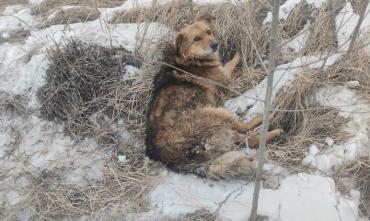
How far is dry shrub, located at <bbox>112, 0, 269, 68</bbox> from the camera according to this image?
16.3ft

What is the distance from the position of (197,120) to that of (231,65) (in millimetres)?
1055

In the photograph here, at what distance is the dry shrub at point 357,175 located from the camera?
3689 millimetres

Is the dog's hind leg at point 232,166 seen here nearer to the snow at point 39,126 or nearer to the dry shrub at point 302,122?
the dry shrub at point 302,122

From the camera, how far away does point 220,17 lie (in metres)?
5.25

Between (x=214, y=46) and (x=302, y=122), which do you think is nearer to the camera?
(x=302, y=122)

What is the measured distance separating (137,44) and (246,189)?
2152 mm

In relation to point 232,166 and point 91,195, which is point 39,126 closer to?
point 91,195

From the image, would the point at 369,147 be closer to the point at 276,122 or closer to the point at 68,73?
the point at 276,122

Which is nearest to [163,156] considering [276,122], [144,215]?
[144,215]

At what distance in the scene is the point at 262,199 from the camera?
3.69 m

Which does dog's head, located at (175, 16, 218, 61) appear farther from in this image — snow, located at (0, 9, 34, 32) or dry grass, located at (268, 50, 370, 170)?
snow, located at (0, 9, 34, 32)

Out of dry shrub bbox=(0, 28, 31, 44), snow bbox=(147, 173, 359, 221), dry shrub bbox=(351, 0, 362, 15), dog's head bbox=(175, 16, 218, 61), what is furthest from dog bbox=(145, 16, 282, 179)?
dry shrub bbox=(0, 28, 31, 44)

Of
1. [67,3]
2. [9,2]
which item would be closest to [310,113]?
[67,3]

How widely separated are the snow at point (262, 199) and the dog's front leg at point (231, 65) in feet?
4.46
